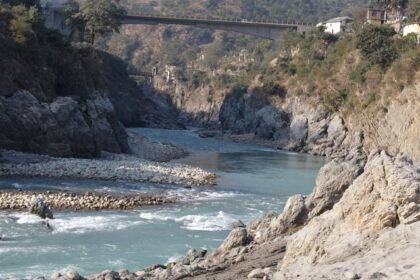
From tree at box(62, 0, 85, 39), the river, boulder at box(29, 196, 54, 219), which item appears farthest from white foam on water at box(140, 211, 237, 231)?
tree at box(62, 0, 85, 39)

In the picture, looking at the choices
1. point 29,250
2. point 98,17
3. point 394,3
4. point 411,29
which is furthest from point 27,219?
point 394,3

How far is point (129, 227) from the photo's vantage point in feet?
89.2

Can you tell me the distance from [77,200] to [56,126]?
1637 centimetres

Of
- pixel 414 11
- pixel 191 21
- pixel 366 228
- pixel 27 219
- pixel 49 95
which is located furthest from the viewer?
pixel 191 21

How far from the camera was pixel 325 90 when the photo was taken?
277ft

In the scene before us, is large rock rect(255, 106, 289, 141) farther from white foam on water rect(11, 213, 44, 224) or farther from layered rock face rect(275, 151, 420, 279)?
layered rock face rect(275, 151, 420, 279)

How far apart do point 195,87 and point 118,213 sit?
114 metres

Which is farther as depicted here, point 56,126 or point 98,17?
point 98,17

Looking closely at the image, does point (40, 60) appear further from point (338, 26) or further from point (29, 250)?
point (338, 26)

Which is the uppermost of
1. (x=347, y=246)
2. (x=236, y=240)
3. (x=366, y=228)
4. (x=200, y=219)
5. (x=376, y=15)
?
(x=376, y=15)

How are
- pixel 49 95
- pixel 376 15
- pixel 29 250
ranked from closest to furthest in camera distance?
pixel 29 250 → pixel 49 95 → pixel 376 15

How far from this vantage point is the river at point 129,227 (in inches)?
858

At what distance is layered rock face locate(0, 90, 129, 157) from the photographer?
148ft

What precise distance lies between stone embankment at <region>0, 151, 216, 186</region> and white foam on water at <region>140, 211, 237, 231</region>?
10924 mm
